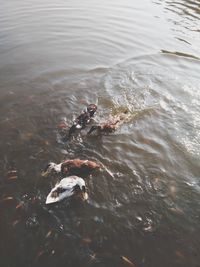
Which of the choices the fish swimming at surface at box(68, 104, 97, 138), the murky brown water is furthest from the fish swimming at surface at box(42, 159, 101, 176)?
the fish swimming at surface at box(68, 104, 97, 138)

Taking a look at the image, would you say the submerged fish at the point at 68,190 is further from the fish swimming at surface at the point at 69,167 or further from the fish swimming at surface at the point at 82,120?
the fish swimming at surface at the point at 82,120

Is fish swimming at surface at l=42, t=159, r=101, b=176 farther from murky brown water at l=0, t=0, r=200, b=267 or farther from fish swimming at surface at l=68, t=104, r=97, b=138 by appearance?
fish swimming at surface at l=68, t=104, r=97, b=138

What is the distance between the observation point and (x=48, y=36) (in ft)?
47.1

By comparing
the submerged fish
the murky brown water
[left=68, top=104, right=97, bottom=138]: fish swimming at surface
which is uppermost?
the submerged fish

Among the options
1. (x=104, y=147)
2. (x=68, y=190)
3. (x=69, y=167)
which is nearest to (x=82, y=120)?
(x=104, y=147)

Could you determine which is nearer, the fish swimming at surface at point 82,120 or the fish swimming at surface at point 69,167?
the fish swimming at surface at point 69,167

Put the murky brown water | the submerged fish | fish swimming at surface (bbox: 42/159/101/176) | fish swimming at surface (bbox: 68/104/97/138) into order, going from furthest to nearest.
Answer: fish swimming at surface (bbox: 68/104/97/138) → fish swimming at surface (bbox: 42/159/101/176) → the submerged fish → the murky brown water

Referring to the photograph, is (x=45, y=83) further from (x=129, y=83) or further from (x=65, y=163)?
(x=65, y=163)

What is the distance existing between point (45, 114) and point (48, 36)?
7.32 meters

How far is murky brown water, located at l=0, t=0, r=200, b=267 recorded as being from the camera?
17.0ft

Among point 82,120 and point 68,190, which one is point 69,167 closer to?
point 68,190

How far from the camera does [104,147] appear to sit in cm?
733

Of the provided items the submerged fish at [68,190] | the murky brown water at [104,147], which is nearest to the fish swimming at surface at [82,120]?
the murky brown water at [104,147]

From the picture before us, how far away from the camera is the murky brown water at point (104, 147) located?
17.0 ft
